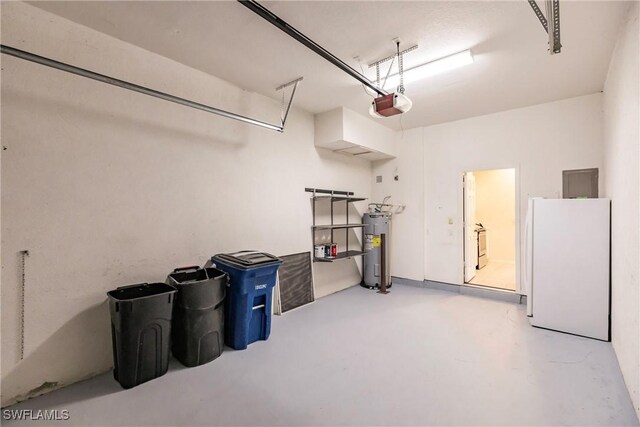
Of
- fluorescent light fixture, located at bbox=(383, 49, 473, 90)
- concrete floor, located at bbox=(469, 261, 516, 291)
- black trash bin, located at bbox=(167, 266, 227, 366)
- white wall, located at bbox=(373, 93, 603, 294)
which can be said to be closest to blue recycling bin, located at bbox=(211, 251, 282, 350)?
black trash bin, located at bbox=(167, 266, 227, 366)

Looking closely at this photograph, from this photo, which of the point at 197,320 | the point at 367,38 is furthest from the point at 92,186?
the point at 367,38

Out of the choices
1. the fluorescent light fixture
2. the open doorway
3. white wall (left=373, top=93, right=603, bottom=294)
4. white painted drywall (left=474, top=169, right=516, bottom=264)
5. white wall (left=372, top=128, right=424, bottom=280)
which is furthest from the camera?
white painted drywall (left=474, top=169, right=516, bottom=264)

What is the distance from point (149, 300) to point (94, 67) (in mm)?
1989

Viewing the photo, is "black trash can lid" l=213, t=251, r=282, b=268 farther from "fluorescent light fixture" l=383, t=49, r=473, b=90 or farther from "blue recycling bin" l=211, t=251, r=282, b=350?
"fluorescent light fixture" l=383, t=49, r=473, b=90

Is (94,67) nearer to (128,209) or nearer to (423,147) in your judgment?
(128,209)

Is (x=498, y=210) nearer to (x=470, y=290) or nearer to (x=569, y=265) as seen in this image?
(x=470, y=290)

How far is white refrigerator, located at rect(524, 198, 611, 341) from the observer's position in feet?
9.80

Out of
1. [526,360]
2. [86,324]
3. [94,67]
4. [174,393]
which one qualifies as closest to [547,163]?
[526,360]

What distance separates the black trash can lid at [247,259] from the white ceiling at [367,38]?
1.98m

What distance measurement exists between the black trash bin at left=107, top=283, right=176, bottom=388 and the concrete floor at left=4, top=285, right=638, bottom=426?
0.10 m

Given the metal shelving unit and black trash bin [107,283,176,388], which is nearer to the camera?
black trash bin [107,283,176,388]

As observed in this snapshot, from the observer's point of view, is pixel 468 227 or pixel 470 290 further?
pixel 468 227

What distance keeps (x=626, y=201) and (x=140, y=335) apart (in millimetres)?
3894

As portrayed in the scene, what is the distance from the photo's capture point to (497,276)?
5.45 m
